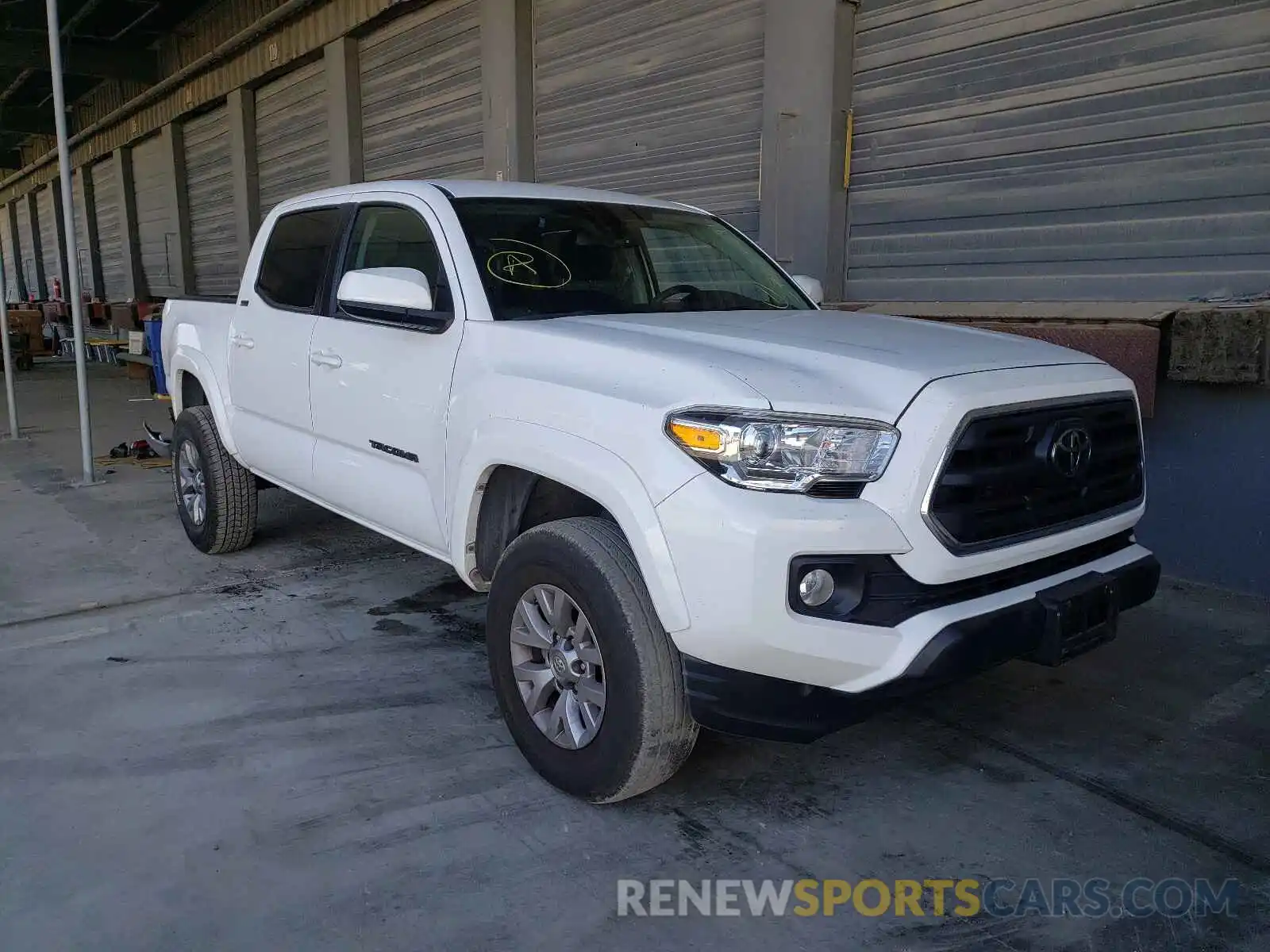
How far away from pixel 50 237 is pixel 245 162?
60.0 ft

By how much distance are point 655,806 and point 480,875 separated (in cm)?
59

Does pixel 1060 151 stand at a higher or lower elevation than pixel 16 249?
lower

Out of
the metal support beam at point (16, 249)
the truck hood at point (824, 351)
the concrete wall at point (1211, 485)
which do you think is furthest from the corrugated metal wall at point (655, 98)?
the metal support beam at point (16, 249)

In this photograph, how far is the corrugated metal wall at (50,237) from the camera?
29272mm

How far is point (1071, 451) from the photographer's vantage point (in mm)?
2791

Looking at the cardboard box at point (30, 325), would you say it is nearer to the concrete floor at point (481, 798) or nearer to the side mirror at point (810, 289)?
the concrete floor at point (481, 798)

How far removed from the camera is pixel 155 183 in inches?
826

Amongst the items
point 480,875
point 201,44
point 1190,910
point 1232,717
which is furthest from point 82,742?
point 201,44

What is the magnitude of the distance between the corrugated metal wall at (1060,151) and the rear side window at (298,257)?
399cm

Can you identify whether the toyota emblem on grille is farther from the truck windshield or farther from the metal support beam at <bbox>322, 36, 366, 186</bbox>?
the metal support beam at <bbox>322, 36, 366, 186</bbox>

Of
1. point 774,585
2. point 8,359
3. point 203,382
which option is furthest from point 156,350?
point 774,585

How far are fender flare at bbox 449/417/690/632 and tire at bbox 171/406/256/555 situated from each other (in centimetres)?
255

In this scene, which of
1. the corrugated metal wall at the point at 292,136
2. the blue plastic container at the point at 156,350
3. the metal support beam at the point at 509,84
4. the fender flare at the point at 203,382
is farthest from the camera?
the corrugated metal wall at the point at 292,136

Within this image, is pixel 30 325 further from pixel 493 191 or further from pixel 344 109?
pixel 493 191
